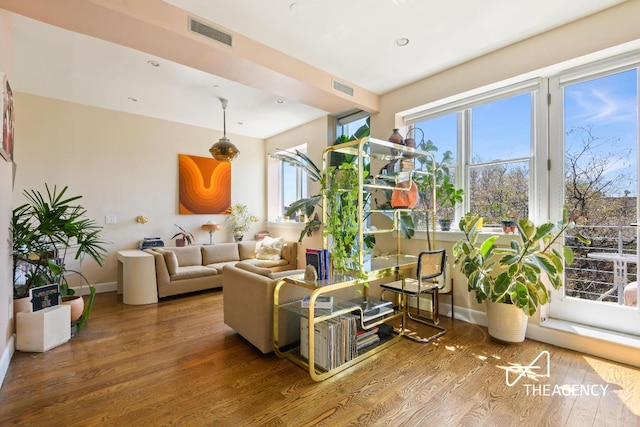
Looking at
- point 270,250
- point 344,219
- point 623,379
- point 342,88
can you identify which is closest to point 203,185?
point 270,250

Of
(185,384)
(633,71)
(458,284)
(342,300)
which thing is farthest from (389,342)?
(633,71)

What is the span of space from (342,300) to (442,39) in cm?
264

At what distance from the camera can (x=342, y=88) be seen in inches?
141

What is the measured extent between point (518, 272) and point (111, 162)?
569 centimetres

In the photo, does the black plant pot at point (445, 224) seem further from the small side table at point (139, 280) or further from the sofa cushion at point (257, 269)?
the small side table at point (139, 280)

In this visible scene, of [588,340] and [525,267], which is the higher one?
[525,267]

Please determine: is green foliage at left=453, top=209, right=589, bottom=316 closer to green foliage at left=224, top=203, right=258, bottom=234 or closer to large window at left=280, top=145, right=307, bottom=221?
large window at left=280, top=145, right=307, bottom=221

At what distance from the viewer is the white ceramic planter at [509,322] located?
263 centimetres

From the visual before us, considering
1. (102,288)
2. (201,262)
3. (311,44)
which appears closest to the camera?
(311,44)

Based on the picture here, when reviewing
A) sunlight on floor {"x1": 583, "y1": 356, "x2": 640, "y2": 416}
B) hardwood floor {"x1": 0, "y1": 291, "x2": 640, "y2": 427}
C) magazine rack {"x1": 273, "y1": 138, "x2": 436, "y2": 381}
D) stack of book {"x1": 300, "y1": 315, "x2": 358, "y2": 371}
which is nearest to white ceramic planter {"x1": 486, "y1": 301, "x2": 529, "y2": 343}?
hardwood floor {"x1": 0, "y1": 291, "x2": 640, "y2": 427}

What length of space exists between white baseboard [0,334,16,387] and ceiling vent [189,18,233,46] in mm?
2909

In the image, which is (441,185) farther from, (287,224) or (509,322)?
(287,224)

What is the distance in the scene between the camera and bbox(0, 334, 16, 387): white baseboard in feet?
6.94

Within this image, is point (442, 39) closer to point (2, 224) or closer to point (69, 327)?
point (2, 224)
